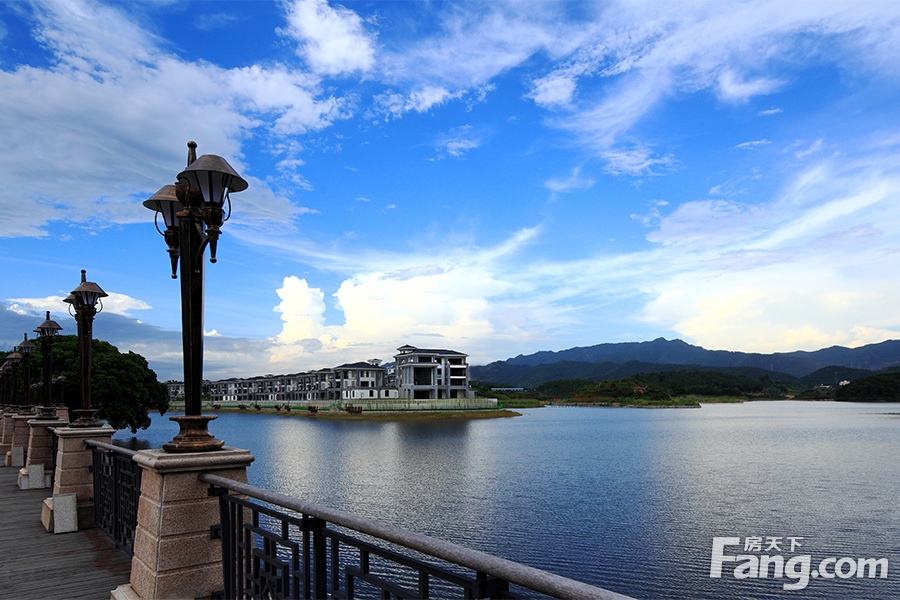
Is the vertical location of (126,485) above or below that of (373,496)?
above

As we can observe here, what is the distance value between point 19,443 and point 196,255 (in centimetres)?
1631

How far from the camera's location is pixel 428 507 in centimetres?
2405

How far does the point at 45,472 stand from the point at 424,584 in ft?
44.9

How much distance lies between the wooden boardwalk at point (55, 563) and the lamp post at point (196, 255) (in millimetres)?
2325

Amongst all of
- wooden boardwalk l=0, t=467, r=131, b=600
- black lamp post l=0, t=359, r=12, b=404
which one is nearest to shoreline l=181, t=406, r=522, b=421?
black lamp post l=0, t=359, r=12, b=404

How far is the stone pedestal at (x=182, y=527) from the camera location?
4.76 m

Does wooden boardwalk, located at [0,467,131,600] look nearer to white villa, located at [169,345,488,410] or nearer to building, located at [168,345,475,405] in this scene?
white villa, located at [169,345,488,410]

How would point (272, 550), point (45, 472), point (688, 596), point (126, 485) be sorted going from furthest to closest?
point (688, 596)
point (45, 472)
point (126, 485)
point (272, 550)

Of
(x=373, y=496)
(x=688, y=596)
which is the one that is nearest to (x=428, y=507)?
(x=373, y=496)

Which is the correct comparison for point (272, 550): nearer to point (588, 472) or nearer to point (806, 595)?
point (806, 595)

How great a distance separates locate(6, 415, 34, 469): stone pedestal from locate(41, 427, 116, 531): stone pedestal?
9.70 m

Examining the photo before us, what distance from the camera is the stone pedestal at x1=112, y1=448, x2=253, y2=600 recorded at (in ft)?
15.6

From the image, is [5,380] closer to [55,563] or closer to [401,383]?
[55,563]

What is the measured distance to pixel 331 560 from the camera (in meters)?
3.94
